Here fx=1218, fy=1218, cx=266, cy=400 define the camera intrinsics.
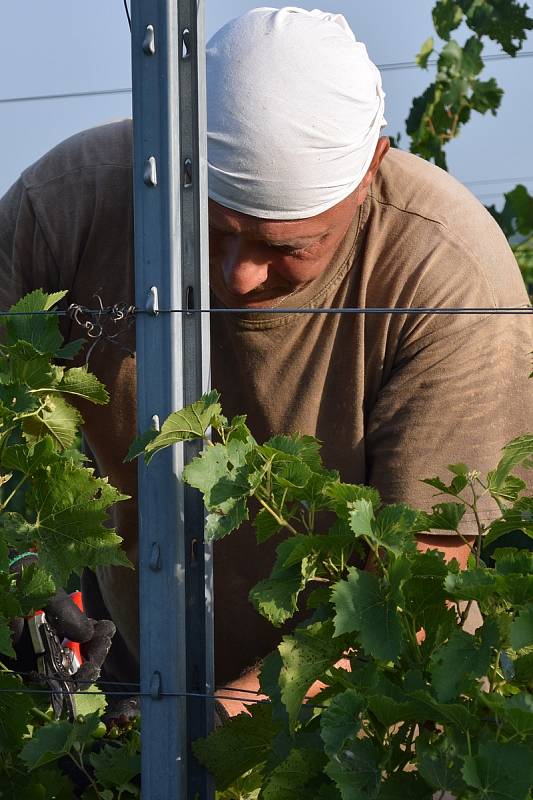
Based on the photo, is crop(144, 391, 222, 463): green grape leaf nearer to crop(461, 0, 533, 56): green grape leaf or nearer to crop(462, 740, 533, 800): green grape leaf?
crop(462, 740, 533, 800): green grape leaf

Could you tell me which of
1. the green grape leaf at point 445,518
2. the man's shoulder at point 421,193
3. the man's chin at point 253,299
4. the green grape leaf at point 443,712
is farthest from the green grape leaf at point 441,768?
the man's shoulder at point 421,193

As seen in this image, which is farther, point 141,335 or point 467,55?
point 467,55

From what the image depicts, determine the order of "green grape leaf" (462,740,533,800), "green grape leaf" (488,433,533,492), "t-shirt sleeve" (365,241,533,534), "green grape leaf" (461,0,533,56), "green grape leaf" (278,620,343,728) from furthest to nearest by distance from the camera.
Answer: "green grape leaf" (461,0,533,56), "t-shirt sleeve" (365,241,533,534), "green grape leaf" (488,433,533,492), "green grape leaf" (278,620,343,728), "green grape leaf" (462,740,533,800)

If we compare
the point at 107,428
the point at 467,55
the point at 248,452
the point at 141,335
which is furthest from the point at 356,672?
the point at 467,55

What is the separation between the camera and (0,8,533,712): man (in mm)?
1594

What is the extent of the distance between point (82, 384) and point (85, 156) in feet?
2.21

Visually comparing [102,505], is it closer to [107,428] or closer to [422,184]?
[107,428]

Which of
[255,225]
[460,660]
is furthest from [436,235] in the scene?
[460,660]

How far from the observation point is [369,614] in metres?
1.07

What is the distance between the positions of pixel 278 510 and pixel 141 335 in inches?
9.1

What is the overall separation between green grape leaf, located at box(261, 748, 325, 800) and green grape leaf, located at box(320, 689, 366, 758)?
9 centimetres

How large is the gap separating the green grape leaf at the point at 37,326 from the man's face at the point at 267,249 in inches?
14.2

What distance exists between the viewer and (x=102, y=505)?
122 centimetres

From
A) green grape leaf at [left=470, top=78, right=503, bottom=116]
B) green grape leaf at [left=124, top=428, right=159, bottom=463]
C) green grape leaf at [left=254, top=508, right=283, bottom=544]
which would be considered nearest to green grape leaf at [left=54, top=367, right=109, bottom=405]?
green grape leaf at [left=124, top=428, right=159, bottom=463]
